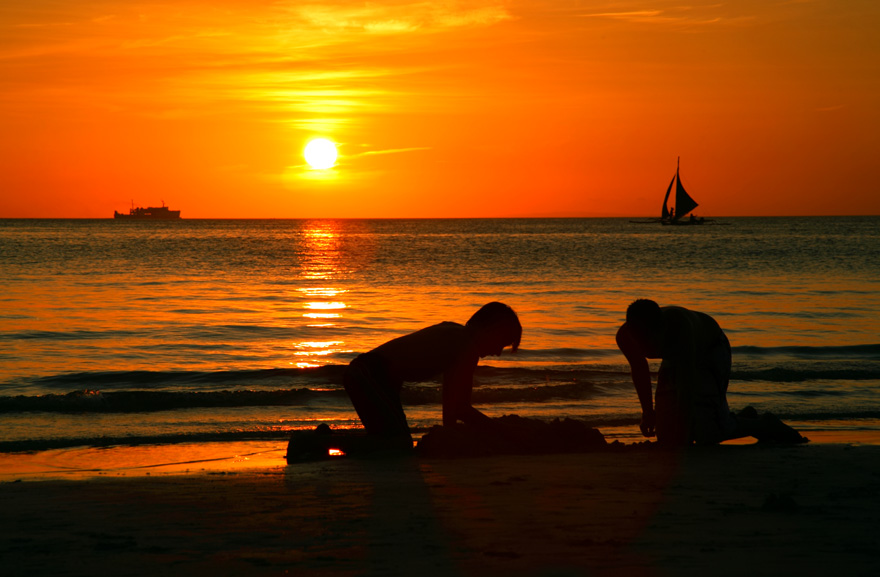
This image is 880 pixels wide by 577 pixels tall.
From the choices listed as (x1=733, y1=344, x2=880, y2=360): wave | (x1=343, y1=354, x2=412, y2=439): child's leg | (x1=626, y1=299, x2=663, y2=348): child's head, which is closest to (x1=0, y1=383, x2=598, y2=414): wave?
(x1=343, y1=354, x2=412, y2=439): child's leg

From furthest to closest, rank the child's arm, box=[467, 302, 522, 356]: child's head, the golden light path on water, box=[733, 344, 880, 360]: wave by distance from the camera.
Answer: box=[733, 344, 880, 360]: wave < the golden light path on water < the child's arm < box=[467, 302, 522, 356]: child's head

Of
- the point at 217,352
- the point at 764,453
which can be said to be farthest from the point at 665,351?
the point at 217,352

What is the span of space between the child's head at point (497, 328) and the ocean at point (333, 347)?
363 cm

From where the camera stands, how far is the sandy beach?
3758 mm

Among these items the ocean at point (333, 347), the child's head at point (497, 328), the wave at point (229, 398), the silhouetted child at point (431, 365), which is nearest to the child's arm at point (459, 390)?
the silhouetted child at point (431, 365)

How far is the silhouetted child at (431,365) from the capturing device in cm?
563

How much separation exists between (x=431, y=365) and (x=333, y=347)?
34.7 feet

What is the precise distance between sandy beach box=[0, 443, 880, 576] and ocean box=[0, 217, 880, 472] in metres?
2.85

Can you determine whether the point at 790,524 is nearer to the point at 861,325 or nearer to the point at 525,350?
the point at 525,350

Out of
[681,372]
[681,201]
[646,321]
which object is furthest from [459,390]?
[681,201]

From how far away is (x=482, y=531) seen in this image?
4.29 m

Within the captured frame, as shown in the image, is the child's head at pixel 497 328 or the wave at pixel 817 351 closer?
the child's head at pixel 497 328

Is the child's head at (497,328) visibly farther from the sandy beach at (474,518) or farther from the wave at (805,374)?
the wave at (805,374)

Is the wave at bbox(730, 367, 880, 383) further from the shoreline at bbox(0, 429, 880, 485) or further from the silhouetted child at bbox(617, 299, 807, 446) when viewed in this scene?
the silhouetted child at bbox(617, 299, 807, 446)
